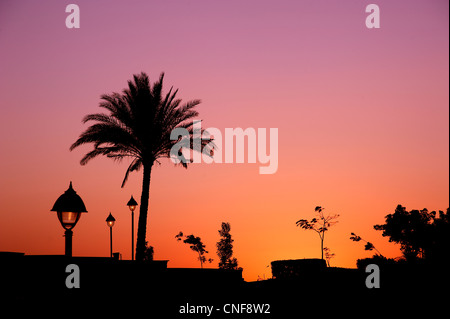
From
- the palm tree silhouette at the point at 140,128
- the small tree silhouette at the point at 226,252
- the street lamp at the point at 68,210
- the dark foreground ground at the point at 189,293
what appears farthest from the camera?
the small tree silhouette at the point at 226,252

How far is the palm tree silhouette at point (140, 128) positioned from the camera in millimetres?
24391

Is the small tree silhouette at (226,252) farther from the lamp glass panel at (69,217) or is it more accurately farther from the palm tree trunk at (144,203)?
the lamp glass panel at (69,217)

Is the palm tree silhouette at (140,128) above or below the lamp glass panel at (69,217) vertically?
above

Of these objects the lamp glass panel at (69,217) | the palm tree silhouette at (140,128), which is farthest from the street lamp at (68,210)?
the palm tree silhouette at (140,128)

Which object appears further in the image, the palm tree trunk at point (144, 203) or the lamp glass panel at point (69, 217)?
the palm tree trunk at point (144, 203)

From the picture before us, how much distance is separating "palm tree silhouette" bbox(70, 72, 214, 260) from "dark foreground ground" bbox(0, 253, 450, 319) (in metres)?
8.29

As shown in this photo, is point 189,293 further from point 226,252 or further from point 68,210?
point 226,252

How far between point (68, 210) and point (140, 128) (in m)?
14.5

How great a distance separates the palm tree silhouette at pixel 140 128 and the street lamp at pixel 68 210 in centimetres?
1434

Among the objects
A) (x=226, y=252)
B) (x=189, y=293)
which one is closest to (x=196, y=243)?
(x=226, y=252)
